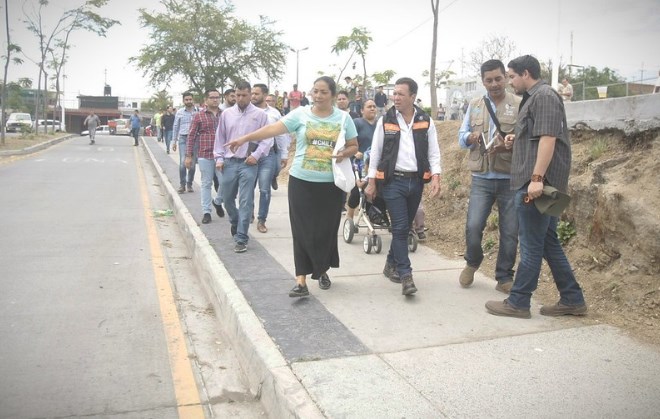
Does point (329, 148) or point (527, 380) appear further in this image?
point (329, 148)

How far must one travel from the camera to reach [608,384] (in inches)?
136

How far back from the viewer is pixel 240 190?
280 inches

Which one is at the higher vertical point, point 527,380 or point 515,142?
point 515,142

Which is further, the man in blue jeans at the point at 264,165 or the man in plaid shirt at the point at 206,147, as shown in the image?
the man in plaid shirt at the point at 206,147

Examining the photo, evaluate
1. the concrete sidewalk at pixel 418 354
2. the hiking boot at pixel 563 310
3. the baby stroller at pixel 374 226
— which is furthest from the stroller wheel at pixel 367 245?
the hiking boot at pixel 563 310

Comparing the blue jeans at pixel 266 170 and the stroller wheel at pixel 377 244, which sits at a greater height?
the blue jeans at pixel 266 170

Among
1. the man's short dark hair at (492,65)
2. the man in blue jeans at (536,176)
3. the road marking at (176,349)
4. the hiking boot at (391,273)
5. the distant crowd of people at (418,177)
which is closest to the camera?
the road marking at (176,349)

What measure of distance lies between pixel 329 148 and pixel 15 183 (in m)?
10.6

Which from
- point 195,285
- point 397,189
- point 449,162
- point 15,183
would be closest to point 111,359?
point 195,285

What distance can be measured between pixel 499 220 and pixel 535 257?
0.87 meters

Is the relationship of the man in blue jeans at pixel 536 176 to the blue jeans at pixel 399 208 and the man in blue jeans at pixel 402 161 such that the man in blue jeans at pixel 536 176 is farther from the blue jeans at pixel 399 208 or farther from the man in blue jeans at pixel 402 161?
the blue jeans at pixel 399 208

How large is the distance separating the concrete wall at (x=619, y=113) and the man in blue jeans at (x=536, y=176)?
81.6 inches

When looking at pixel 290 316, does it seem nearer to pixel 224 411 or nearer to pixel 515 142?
pixel 224 411

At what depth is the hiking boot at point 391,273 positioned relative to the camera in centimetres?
576
